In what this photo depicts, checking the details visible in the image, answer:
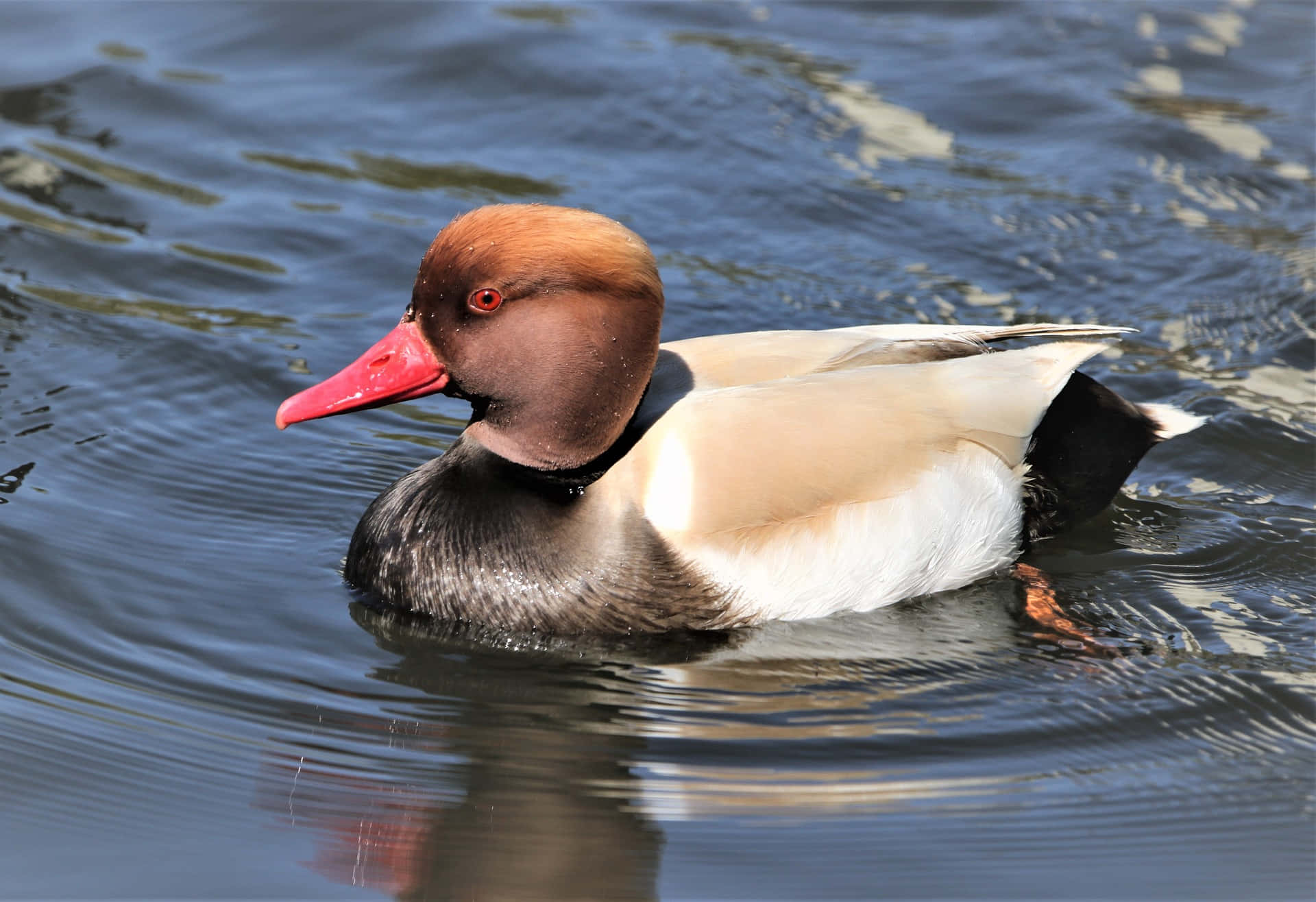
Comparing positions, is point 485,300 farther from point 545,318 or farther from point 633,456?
point 633,456

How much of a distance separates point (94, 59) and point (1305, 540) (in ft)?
22.0

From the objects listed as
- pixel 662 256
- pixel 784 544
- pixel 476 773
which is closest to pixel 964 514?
pixel 784 544

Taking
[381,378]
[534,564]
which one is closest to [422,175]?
[381,378]

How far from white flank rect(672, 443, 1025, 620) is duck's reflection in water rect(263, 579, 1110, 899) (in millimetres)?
86

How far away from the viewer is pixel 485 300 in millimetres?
4141

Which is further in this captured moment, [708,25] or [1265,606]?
[708,25]

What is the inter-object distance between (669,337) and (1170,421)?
2.18m

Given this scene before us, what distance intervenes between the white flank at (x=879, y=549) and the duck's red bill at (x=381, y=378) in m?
0.86

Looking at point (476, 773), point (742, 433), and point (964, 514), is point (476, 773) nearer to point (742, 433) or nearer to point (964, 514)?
point (742, 433)

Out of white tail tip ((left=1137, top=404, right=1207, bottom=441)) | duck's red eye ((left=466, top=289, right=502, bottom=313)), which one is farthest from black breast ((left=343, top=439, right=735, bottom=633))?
white tail tip ((left=1137, top=404, right=1207, bottom=441))

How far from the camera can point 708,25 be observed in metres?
9.20

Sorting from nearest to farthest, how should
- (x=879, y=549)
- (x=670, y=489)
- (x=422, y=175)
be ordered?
1. (x=670, y=489)
2. (x=879, y=549)
3. (x=422, y=175)

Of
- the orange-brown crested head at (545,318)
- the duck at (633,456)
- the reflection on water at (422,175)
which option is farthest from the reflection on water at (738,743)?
the reflection on water at (422,175)

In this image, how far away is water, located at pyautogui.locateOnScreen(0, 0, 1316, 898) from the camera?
3514 millimetres
